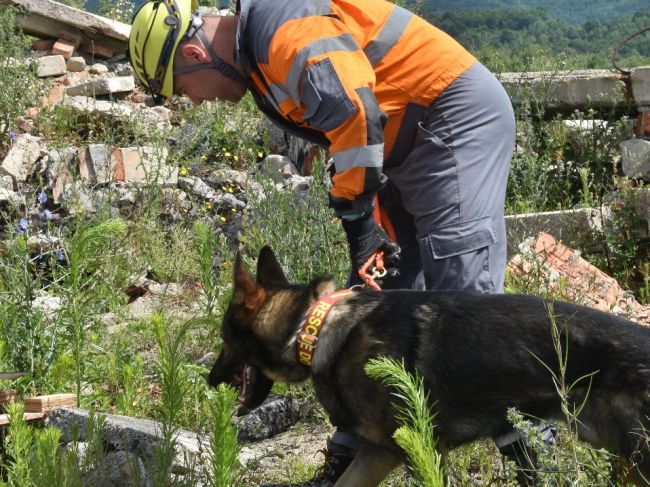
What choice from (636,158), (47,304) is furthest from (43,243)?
(636,158)

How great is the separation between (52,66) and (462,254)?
7.13 meters

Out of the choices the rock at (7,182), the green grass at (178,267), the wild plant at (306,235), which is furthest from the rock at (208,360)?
the rock at (7,182)

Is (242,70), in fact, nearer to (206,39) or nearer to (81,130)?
(206,39)

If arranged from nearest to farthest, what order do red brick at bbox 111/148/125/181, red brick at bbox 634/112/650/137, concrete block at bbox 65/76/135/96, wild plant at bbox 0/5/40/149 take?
red brick at bbox 634/112/650/137
red brick at bbox 111/148/125/181
wild plant at bbox 0/5/40/149
concrete block at bbox 65/76/135/96

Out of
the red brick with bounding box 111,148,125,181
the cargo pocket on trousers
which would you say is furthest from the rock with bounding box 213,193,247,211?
the cargo pocket on trousers

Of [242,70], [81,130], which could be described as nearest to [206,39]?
[242,70]

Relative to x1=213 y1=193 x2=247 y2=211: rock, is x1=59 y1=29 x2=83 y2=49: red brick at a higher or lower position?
higher

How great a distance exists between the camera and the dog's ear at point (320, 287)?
3.63 m

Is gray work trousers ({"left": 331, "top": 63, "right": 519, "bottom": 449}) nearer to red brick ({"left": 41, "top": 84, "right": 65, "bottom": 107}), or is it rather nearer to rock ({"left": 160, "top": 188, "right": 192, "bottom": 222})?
rock ({"left": 160, "top": 188, "right": 192, "bottom": 222})

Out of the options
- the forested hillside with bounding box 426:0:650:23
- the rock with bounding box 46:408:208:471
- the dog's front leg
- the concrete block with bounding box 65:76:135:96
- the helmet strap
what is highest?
the helmet strap

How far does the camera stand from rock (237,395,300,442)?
4.34m

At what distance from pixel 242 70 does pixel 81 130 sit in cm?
504

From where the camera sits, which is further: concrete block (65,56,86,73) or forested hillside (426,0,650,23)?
forested hillside (426,0,650,23)

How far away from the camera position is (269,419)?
14.4 ft
